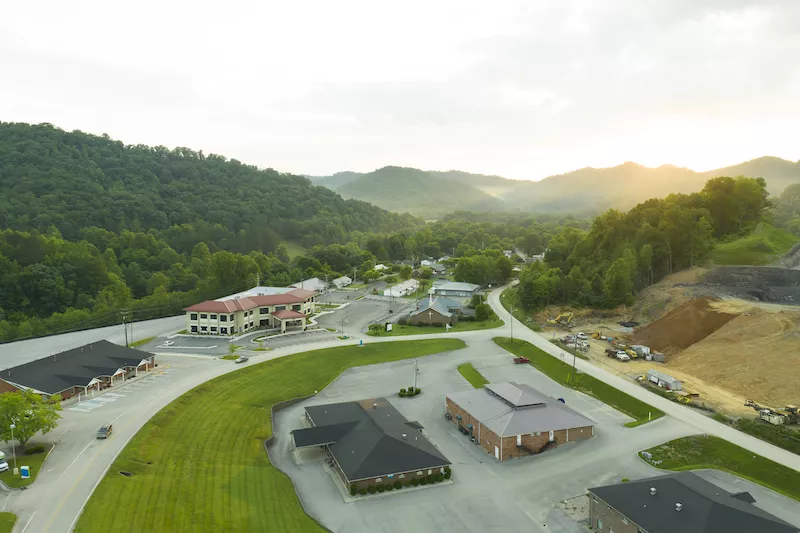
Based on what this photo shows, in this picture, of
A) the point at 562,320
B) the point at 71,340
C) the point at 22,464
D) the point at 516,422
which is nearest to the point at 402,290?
the point at 562,320

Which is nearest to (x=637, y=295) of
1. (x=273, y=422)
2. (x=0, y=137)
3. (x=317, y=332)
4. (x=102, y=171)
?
(x=317, y=332)

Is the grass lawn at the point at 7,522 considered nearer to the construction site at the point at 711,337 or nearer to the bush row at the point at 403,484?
the bush row at the point at 403,484

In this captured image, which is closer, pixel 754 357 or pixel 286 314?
pixel 754 357

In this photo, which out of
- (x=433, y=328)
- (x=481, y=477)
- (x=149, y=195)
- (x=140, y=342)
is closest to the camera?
(x=481, y=477)

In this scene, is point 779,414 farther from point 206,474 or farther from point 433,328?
point 433,328

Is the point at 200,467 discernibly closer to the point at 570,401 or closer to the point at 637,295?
the point at 570,401

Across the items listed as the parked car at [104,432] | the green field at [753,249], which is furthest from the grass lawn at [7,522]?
the green field at [753,249]
